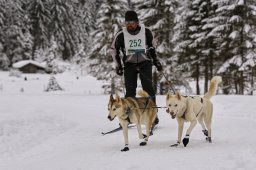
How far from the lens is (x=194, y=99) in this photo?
6188 millimetres

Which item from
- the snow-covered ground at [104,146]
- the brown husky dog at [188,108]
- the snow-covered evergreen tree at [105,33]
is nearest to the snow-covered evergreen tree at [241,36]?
the snow-covered evergreen tree at [105,33]

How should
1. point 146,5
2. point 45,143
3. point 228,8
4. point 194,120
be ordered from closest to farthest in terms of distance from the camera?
1. point 194,120
2. point 45,143
3. point 228,8
4. point 146,5

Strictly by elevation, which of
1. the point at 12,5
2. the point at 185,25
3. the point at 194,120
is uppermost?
the point at 12,5

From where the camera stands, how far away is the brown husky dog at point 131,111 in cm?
596

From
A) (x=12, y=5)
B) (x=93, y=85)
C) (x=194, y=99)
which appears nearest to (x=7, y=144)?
(x=194, y=99)

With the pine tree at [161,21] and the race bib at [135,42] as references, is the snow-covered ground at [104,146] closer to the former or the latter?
the race bib at [135,42]

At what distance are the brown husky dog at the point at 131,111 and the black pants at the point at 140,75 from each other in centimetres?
67

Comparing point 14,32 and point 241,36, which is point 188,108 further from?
point 14,32

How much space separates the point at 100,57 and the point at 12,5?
43.4m

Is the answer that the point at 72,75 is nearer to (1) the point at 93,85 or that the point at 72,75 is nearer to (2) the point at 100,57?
(1) the point at 93,85

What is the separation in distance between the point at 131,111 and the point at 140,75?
1.60 meters

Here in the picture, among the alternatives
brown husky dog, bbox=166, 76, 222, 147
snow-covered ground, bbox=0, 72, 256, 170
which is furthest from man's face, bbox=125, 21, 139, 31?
snow-covered ground, bbox=0, 72, 256, 170

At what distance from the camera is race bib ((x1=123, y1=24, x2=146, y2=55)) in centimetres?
729

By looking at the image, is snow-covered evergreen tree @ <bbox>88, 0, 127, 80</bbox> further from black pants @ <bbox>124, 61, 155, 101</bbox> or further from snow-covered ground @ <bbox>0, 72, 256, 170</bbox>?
black pants @ <bbox>124, 61, 155, 101</bbox>
